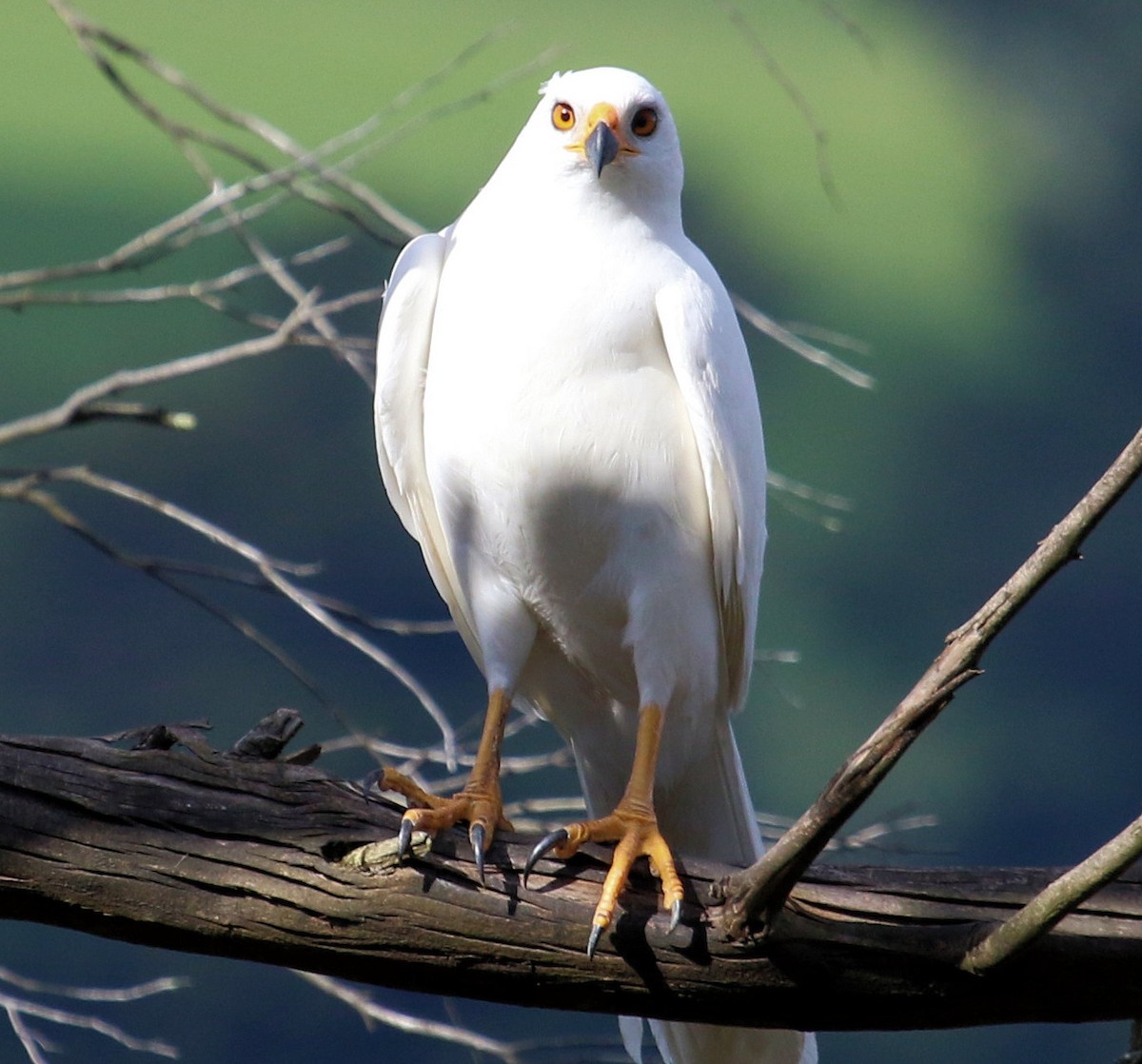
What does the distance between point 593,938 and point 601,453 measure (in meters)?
0.90

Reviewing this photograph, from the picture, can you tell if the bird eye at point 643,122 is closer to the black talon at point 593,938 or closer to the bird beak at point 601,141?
the bird beak at point 601,141

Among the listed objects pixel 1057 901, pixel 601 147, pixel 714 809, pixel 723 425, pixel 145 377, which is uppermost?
pixel 601 147

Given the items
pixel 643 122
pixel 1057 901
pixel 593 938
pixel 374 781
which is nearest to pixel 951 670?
pixel 1057 901

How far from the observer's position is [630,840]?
8.32ft

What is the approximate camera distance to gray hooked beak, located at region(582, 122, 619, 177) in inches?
110

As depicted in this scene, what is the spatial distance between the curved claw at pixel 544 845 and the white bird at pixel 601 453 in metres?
0.05

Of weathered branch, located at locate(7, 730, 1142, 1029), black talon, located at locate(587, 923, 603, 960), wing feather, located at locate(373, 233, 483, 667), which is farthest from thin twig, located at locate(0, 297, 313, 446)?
black talon, located at locate(587, 923, 603, 960)

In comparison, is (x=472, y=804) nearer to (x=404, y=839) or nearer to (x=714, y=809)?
(x=404, y=839)

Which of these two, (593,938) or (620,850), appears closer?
(593,938)

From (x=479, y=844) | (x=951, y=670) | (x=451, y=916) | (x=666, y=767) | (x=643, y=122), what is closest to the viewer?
(x=951, y=670)

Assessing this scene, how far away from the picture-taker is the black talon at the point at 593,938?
7.54 ft

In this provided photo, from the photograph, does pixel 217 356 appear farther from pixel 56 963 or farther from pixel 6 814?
pixel 56 963

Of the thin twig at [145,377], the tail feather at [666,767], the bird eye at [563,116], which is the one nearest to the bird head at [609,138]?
the bird eye at [563,116]

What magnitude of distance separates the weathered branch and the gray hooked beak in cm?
127
